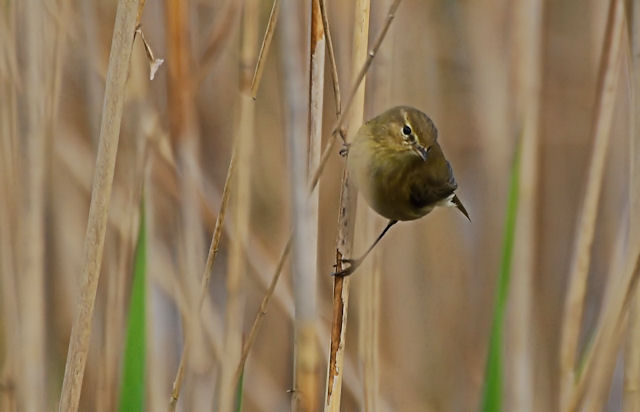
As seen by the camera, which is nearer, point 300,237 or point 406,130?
point 300,237

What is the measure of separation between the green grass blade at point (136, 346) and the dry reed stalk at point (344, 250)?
28 cm

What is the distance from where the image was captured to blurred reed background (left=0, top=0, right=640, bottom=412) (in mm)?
1305

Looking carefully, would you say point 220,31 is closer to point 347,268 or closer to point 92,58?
point 92,58

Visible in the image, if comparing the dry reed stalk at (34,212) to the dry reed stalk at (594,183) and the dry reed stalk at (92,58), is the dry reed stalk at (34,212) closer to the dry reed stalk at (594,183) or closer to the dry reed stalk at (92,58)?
the dry reed stalk at (92,58)

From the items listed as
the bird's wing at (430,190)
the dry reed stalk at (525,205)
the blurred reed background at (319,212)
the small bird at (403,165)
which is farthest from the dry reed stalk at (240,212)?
the dry reed stalk at (525,205)

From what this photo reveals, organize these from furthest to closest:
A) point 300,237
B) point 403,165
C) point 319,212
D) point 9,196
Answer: point 319,212
point 403,165
point 9,196
point 300,237

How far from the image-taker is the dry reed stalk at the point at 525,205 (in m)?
1.57

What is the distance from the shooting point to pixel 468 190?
6.25ft

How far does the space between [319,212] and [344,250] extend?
469 mm

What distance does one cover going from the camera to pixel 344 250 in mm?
1265

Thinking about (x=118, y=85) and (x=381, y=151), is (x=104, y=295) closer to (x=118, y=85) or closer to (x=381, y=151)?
(x=381, y=151)

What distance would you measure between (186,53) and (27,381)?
62 centimetres

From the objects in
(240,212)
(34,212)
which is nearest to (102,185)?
(240,212)

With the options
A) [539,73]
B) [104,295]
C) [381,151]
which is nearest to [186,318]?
[104,295]
